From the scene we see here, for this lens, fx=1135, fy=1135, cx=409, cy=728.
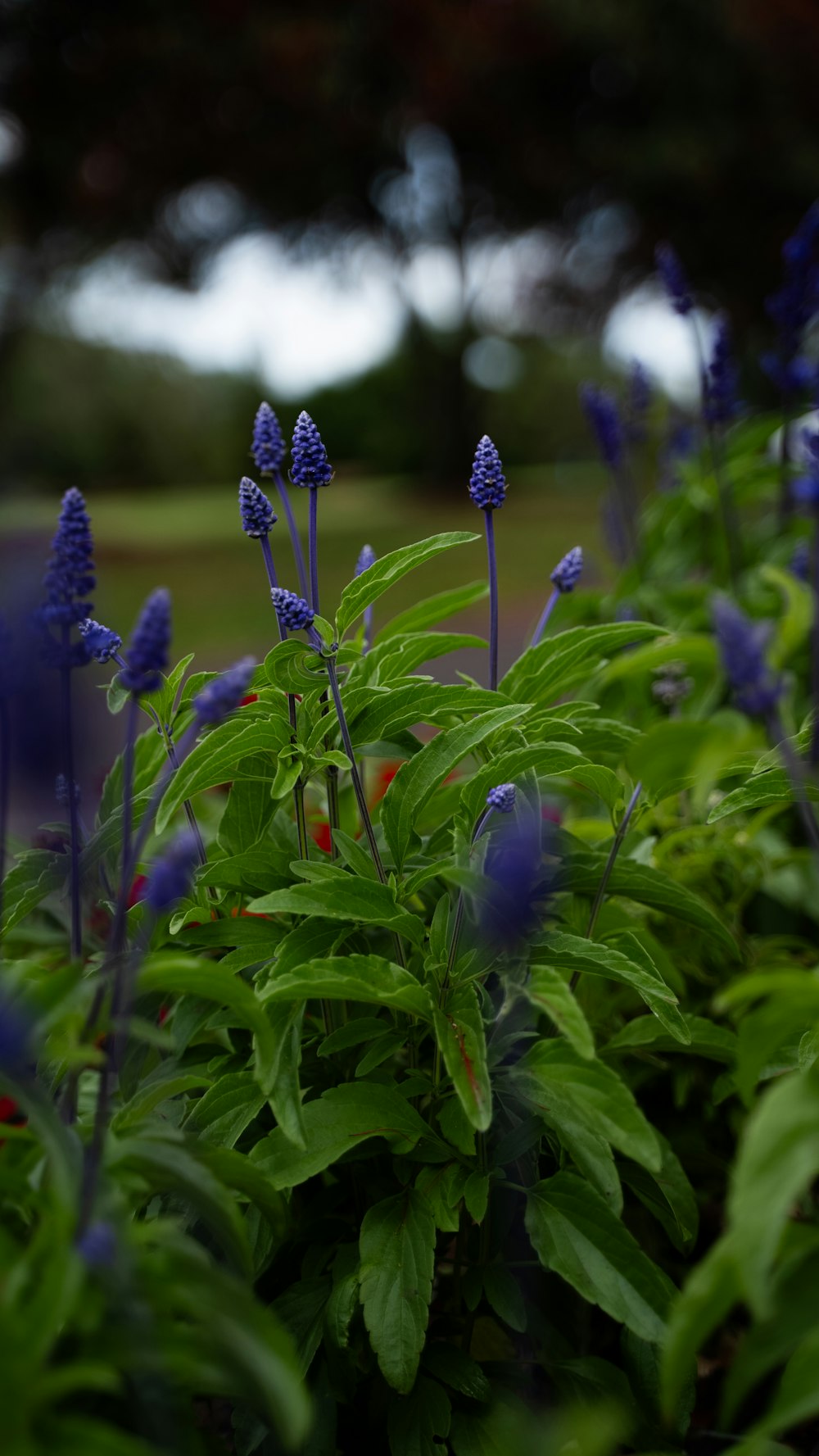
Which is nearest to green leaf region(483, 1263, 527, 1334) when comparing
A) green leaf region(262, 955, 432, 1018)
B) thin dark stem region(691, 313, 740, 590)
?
green leaf region(262, 955, 432, 1018)

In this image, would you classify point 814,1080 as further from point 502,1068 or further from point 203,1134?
point 203,1134

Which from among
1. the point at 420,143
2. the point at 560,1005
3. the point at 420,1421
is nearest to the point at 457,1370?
the point at 420,1421

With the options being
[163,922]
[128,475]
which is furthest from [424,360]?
[163,922]

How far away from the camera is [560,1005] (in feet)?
3.51

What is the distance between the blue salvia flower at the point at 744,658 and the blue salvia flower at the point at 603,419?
206 cm

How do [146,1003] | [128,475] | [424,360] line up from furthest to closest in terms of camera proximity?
[128,475] < [424,360] < [146,1003]

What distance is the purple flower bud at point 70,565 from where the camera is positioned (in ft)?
3.47

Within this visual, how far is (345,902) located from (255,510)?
1.52 feet

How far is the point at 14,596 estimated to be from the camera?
1.25 metres

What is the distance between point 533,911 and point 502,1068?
0.59ft

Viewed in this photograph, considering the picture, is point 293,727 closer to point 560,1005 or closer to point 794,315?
point 560,1005

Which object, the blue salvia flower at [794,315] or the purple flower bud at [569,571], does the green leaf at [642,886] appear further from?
the blue salvia flower at [794,315]

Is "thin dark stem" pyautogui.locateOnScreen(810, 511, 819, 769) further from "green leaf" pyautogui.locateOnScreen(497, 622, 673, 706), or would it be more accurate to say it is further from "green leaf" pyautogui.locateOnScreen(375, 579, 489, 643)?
"green leaf" pyautogui.locateOnScreen(375, 579, 489, 643)

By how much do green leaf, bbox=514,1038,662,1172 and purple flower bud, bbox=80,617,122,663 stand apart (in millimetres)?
652
